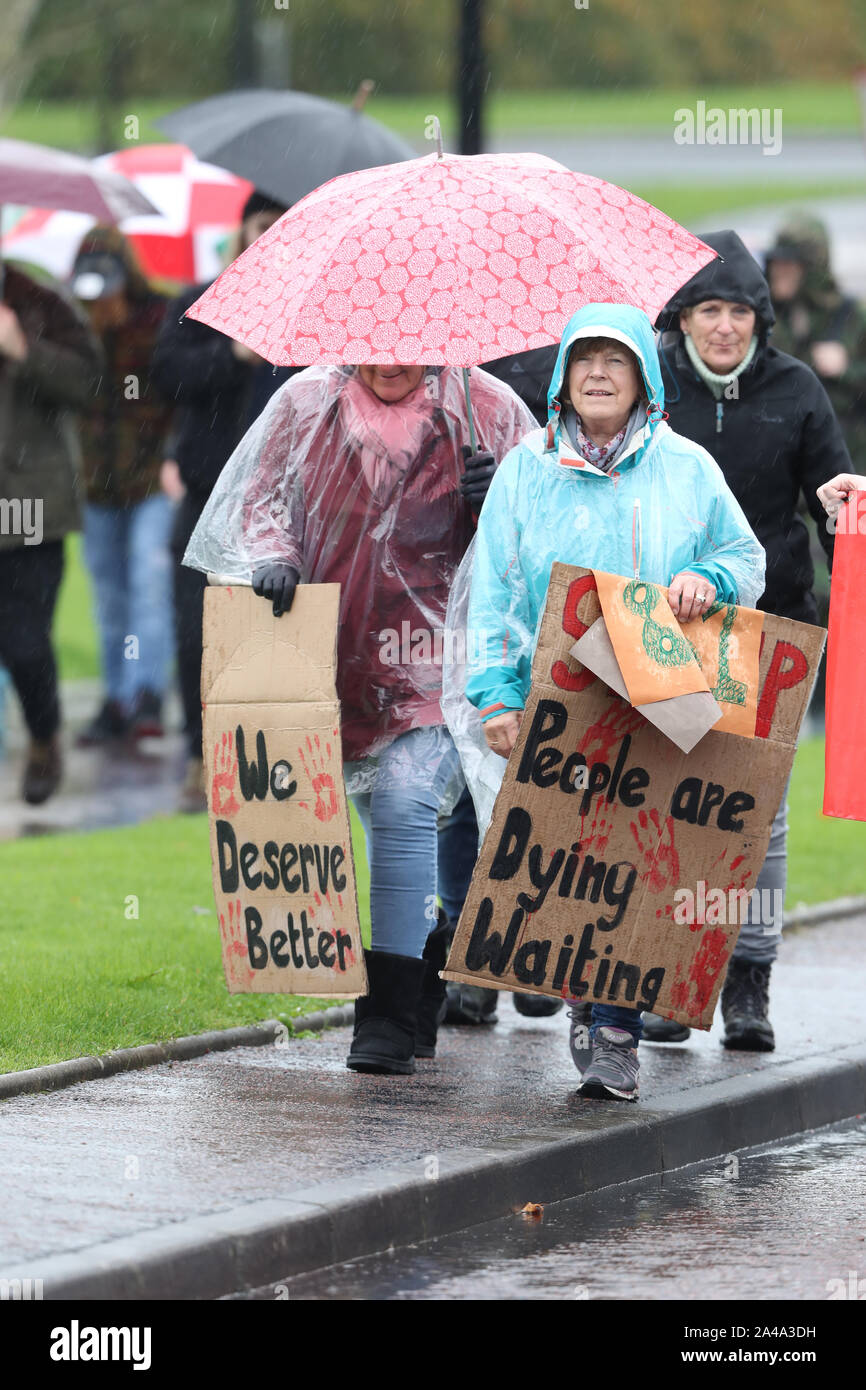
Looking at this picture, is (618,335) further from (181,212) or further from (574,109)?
(574,109)


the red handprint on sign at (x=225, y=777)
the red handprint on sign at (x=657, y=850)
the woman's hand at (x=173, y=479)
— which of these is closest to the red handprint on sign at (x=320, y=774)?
the red handprint on sign at (x=225, y=777)

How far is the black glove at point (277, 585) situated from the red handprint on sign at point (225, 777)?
37 cm

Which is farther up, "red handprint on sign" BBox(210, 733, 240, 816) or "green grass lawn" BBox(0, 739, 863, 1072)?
"red handprint on sign" BBox(210, 733, 240, 816)

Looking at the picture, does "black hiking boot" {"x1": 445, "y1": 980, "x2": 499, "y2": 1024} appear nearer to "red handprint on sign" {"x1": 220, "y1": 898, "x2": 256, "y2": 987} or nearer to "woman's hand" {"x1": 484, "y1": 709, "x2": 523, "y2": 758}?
"red handprint on sign" {"x1": 220, "y1": 898, "x2": 256, "y2": 987}

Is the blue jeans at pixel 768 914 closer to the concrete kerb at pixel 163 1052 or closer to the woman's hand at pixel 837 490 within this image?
the woman's hand at pixel 837 490

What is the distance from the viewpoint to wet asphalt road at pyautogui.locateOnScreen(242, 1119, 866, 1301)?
4871 millimetres

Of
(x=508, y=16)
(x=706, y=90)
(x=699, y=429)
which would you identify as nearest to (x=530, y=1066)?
(x=699, y=429)

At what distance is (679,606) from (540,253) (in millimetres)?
982

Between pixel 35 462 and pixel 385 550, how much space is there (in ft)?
14.8

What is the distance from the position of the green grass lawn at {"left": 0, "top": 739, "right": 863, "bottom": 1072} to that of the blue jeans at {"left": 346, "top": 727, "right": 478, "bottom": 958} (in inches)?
28.9

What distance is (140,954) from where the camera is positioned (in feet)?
24.2

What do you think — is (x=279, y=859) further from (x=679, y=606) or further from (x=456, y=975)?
(x=679, y=606)

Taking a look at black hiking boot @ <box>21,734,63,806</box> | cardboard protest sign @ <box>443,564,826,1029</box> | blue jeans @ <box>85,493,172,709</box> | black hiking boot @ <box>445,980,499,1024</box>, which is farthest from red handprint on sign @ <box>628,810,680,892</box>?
blue jeans @ <box>85,493,172,709</box>

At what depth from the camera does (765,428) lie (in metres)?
6.77
